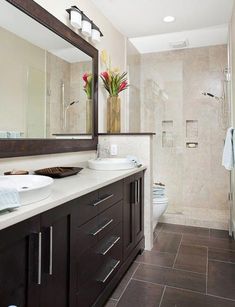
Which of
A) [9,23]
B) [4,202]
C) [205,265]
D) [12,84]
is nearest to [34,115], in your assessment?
[12,84]

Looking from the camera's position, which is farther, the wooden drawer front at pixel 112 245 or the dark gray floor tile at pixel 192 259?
the dark gray floor tile at pixel 192 259

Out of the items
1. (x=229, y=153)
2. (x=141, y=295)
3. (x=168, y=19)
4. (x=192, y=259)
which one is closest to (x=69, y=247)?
(x=141, y=295)

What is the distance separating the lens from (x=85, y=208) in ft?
4.47

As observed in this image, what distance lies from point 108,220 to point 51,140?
74 cm

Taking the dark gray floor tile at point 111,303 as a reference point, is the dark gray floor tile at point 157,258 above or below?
above

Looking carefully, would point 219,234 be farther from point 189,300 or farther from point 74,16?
point 74,16

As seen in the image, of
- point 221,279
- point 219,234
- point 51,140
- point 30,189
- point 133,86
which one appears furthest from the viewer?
point 133,86

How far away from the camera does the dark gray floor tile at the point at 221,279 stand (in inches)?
71.1

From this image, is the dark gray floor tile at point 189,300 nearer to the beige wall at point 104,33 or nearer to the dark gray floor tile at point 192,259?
the dark gray floor tile at point 192,259

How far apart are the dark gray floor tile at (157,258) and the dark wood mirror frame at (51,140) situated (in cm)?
Result: 119

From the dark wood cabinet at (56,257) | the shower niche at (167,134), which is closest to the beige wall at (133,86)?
the shower niche at (167,134)

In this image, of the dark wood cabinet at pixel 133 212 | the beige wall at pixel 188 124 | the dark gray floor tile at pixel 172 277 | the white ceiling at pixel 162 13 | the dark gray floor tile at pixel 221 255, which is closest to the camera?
the dark gray floor tile at pixel 172 277

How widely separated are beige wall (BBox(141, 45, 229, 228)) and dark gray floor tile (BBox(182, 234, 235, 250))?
2.56 feet

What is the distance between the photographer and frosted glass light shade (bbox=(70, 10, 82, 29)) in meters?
2.05
